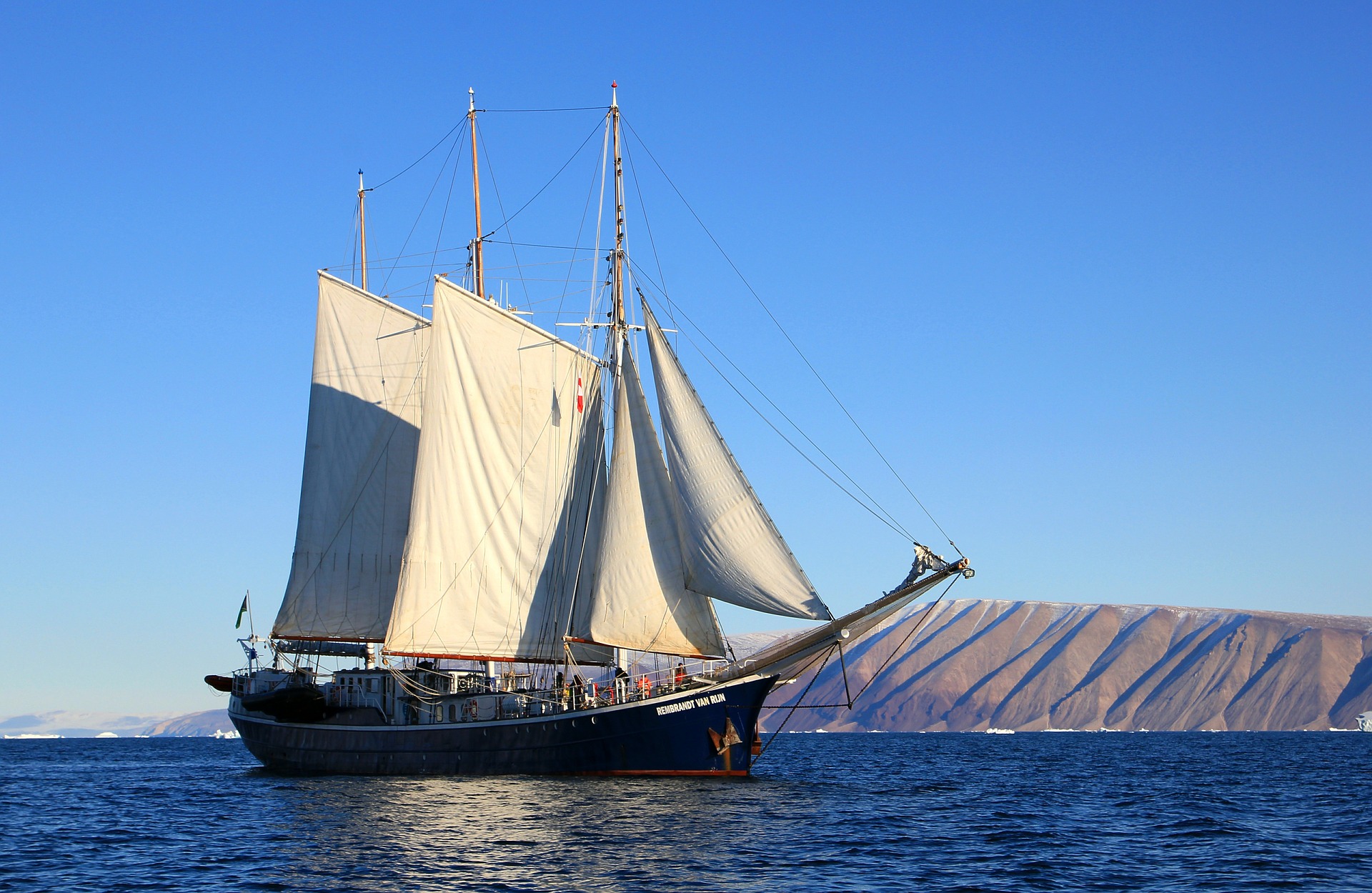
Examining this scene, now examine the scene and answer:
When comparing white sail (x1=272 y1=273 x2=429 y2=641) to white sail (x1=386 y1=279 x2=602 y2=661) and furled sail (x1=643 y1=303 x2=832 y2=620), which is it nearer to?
white sail (x1=386 y1=279 x2=602 y2=661)

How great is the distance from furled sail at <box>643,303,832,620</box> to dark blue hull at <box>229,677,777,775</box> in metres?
4.35

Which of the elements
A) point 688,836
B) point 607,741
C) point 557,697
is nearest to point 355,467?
point 557,697

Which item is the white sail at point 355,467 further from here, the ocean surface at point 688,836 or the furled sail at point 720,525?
the furled sail at point 720,525

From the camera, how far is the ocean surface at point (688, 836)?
112ft

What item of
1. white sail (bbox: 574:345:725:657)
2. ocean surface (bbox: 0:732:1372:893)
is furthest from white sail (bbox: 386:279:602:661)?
ocean surface (bbox: 0:732:1372:893)

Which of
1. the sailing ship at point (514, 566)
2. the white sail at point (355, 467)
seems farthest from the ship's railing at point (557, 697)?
the white sail at point (355, 467)

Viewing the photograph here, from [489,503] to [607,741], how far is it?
1305cm

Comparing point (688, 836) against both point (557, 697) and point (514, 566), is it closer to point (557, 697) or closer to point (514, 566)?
point (557, 697)

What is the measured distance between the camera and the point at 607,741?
53.9 m

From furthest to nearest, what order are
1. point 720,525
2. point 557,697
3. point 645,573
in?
point 557,697, point 645,573, point 720,525

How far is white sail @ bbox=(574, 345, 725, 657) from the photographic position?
55.1m

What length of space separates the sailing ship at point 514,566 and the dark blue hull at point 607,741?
3.4 inches

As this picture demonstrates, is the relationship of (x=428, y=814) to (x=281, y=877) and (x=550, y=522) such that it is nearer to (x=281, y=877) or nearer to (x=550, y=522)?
(x=281, y=877)

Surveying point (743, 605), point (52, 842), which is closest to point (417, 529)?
point (743, 605)
